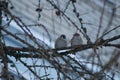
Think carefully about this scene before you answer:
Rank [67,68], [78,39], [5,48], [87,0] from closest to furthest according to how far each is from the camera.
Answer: [67,68]
[5,48]
[78,39]
[87,0]

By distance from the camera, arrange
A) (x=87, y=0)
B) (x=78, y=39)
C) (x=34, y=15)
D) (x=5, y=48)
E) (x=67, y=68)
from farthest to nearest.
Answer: (x=87, y=0) → (x=34, y=15) → (x=78, y=39) → (x=5, y=48) → (x=67, y=68)

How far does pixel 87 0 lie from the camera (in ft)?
22.0

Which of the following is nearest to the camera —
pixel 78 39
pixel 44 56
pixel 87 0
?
pixel 44 56

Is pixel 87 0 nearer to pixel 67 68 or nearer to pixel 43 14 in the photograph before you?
pixel 43 14

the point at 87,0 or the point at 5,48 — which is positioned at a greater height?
the point at 87,0

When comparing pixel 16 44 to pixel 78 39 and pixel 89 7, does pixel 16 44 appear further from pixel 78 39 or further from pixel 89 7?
pixel 89 7

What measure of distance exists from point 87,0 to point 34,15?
0.86 m

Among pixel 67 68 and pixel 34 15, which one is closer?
pixel 67 68

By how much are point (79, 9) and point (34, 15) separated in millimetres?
778

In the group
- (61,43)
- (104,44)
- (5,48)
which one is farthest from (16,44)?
(104,44)

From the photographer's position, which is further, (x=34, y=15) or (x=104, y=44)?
(x=34, y=15)

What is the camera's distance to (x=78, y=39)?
3.06m

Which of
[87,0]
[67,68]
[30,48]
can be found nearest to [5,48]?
[30,48]

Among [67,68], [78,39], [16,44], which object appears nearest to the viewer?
[67,68]
